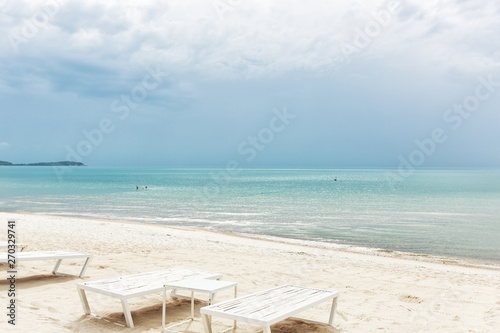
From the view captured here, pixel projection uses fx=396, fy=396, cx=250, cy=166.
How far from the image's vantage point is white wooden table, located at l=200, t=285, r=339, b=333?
4203mm

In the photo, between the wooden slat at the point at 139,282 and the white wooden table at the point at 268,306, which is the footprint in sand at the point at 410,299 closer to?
the white wooden table at the point at 268,306

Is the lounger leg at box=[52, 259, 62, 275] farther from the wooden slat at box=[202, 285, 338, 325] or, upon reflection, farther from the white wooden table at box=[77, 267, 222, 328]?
the wooden slat at box=[202, 285, 338, 325]

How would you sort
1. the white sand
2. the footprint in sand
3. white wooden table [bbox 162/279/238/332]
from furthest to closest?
the footprint in sand → the white sand → white wooden table [bbox 162/279/238/332]

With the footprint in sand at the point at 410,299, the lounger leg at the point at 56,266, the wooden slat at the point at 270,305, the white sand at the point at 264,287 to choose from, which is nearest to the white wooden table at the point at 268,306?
the wooden slat at the point at 270,305

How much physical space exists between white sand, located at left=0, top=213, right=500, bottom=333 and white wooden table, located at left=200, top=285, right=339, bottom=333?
51 cm

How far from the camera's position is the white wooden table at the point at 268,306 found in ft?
13.8

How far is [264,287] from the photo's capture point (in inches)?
301

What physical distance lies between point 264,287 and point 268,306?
10.1ft

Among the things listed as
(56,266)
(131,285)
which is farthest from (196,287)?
(56,266)

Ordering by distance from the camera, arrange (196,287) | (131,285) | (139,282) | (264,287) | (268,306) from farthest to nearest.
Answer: (264,287)
(139,282)
(131,285)
(196,287)
(268,306)

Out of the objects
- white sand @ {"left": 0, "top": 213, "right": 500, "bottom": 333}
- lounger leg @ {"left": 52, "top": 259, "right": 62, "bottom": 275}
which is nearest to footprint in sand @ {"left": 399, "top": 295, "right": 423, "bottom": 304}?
white sand @ {"left": 0, "top": 213, "right": 500, "bottom": 333}

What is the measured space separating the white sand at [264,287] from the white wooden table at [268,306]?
0.51 meters

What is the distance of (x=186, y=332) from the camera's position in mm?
5066

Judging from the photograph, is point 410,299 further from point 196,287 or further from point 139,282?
point 139,282
